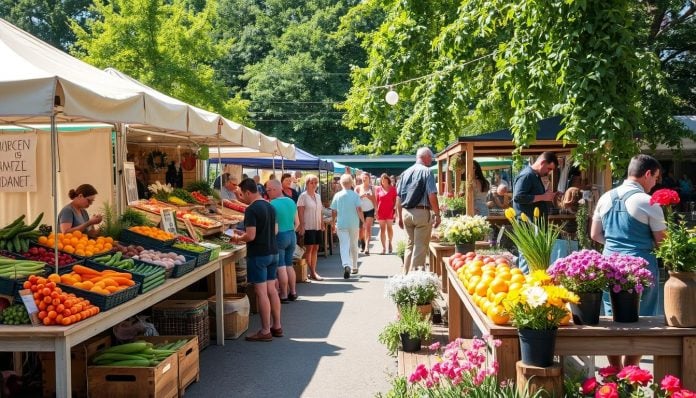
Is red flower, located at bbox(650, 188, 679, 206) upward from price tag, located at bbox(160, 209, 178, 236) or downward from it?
upward

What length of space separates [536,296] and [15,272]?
3.83 m

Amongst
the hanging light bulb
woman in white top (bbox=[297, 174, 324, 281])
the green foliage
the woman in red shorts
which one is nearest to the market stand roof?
woman in white top (bbox=[297, 174, 324, 281])

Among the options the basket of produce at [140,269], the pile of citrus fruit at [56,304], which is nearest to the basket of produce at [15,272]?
the pile of citrus fruit at [56,304]

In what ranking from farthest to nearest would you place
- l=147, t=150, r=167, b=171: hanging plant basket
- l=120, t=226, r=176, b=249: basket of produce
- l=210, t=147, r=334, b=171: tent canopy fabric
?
1. l=210, t=147, r=334, b=171: tent canopy fabric
2. l=147, t=150, r=167, b=171: hanging plant basket
3. l=120, t=226, r=176, b=249: basket of produce

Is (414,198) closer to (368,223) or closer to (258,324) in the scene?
(258,324)

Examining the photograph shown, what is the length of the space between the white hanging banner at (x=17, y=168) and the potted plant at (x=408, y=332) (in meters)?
3.59

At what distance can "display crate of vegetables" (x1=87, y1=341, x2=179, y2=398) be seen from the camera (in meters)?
5.45

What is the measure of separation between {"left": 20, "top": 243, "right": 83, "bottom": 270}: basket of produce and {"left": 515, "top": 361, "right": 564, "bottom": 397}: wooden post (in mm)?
3926

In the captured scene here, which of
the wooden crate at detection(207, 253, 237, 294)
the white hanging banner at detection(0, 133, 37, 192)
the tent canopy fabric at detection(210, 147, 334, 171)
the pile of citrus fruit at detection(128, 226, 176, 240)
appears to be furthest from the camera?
the tent canopy fabric at detection(210, 147, 334, 171)

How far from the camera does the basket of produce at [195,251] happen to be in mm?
7402

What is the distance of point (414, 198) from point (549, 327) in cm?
611

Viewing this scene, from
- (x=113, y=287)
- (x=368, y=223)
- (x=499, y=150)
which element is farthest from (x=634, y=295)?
(x=368, y=223)

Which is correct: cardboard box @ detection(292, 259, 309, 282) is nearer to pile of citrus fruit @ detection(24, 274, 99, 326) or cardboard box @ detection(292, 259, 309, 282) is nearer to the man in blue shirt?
the man in blue shirt

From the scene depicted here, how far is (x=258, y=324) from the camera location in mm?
9344
